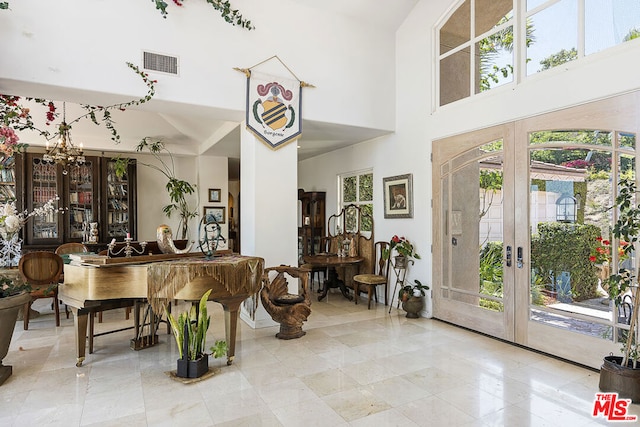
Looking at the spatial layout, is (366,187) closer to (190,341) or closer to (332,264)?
(332,264)

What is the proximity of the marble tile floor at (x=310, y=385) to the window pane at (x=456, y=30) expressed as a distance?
3579 mm

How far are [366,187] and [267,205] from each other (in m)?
2.34

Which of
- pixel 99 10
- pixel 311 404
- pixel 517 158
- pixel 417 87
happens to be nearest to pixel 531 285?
pixel 517 158

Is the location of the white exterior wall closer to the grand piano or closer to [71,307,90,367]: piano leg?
the grand piano

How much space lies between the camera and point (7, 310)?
10.2ft

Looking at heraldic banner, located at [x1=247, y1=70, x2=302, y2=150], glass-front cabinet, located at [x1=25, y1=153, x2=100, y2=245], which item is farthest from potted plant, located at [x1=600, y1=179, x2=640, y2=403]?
glass-front cabinet, located at [x1=25, y1=153, x2=100, y2=245]

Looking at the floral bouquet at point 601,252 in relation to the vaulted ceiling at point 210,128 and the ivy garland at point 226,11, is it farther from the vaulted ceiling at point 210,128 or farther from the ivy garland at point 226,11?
the ivy garland at point 226,11

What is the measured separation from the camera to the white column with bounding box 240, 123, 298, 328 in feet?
15.0

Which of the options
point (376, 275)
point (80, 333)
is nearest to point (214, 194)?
point (376, 275)

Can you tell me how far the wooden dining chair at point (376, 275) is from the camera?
5.55 m

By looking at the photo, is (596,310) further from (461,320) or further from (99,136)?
(99,136)

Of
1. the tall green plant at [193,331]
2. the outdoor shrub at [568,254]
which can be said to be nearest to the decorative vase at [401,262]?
the outdoor shrub at [568,254]

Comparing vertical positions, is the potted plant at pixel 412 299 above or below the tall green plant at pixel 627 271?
below

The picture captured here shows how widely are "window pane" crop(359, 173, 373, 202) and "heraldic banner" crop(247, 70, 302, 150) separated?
1955 millimetres
